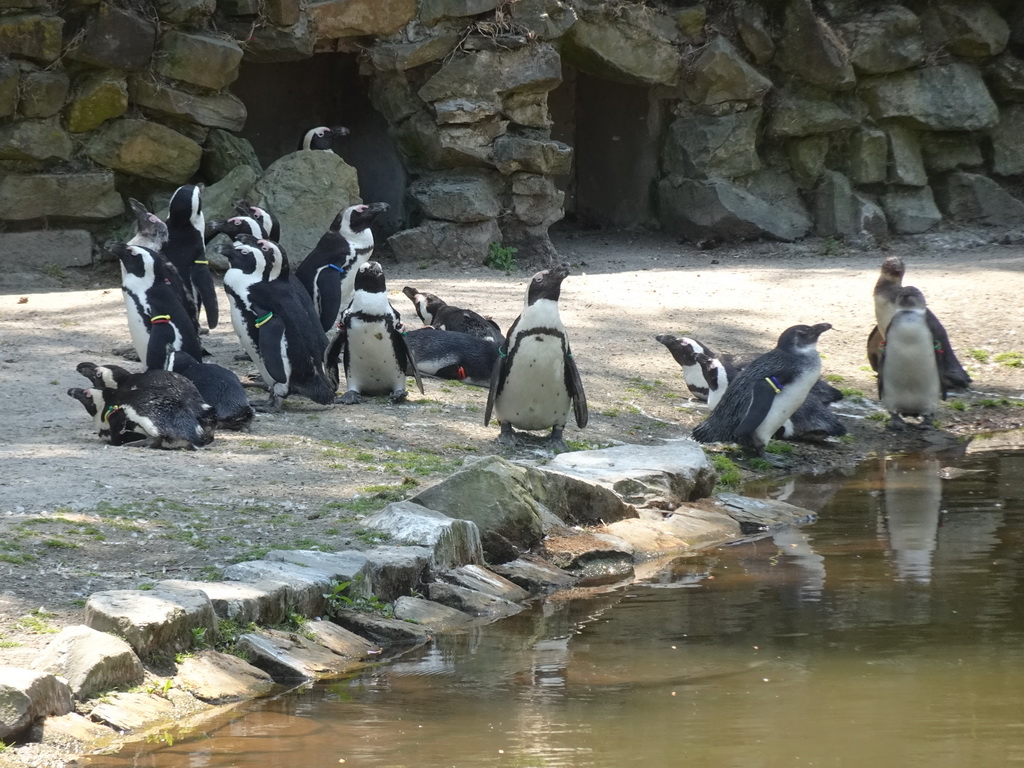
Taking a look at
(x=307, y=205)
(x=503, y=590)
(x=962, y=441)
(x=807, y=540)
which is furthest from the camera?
(x=307, y=205)

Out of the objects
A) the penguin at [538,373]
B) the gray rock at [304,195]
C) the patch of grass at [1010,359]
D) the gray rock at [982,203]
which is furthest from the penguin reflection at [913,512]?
the gray rock at [982,203]

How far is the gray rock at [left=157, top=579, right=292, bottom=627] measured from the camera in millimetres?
3998

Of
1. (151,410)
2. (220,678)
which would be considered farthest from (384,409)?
(220,678)

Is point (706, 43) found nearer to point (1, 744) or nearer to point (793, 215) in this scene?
point (793, 215)

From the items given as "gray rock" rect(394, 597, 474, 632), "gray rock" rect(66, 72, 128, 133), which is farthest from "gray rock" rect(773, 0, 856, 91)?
"gray rock" rect(394, 597, 474, 632)

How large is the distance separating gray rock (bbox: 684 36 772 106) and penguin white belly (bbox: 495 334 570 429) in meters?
9.44

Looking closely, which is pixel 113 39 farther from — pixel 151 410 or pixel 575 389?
pixel 575 389

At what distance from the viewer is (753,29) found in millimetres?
16031

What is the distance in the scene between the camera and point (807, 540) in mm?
5957

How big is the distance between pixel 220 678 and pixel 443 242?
433 inches

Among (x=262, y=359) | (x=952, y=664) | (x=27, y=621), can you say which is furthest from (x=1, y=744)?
(x=262, y=359)

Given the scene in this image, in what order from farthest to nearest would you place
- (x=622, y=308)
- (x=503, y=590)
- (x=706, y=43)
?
(x=706, y=43)
(x=622, y=308)
(x=503, y=590)

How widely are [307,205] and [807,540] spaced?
8363 millimetres

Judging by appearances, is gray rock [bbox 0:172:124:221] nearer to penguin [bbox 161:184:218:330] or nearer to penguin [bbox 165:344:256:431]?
penguin [bbox 161:184:218:330]
